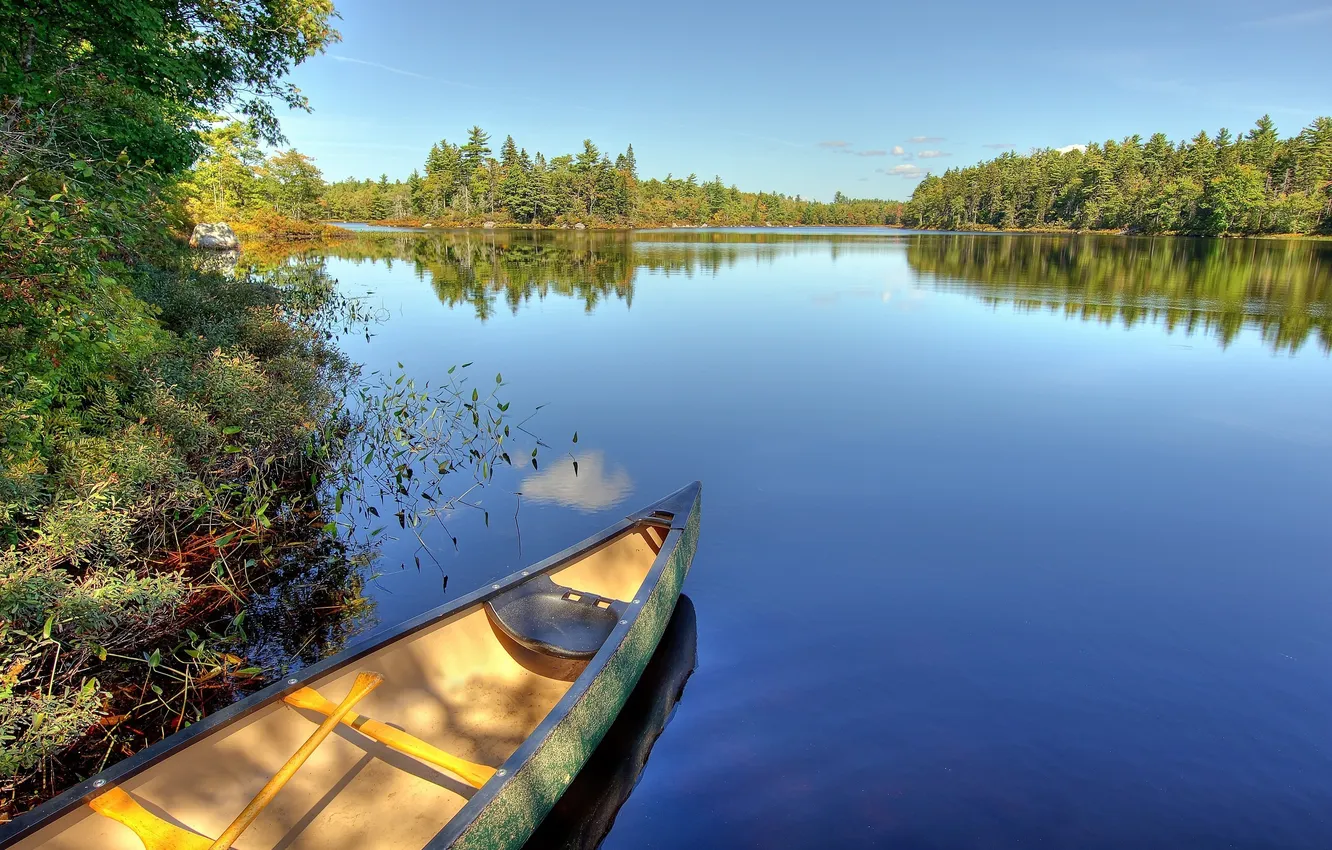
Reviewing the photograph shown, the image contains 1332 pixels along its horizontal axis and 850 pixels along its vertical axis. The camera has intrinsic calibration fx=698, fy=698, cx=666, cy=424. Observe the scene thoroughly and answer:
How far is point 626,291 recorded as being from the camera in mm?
29297

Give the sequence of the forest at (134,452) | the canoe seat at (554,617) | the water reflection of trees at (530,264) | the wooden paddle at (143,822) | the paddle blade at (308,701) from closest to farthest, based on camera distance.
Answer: the wooden paddle at (143,822)
the paddle blade at (308,701)
the forest at (134,452)
the canoe seat at (554,617)
the water reflection of trees at (530,264)

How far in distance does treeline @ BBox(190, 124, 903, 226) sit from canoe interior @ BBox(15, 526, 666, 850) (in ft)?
181

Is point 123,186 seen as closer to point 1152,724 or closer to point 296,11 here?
point 1152,724

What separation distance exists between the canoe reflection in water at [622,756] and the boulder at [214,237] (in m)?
41.9

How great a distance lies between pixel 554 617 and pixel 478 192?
98.7m

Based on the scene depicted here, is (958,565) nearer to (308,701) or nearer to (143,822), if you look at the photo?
(308,701)

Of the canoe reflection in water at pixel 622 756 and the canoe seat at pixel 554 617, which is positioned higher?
the canoe seat at pixel 554 617

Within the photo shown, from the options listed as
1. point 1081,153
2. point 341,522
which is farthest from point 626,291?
point 1081,153

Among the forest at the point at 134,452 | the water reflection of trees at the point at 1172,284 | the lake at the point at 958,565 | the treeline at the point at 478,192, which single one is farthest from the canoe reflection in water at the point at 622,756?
the treeline at the point at 478,192

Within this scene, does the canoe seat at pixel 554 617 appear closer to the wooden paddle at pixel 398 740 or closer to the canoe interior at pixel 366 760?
the canoe interior at pixel 366 760

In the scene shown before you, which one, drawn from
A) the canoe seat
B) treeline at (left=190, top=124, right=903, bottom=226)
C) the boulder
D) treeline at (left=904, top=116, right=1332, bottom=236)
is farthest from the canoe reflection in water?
treeline at (left=904, top=116, right=1332, bottom=236)

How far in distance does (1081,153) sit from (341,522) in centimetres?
11921

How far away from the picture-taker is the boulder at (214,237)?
38812mm

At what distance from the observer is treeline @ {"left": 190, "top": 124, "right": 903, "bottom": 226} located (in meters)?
60.7
